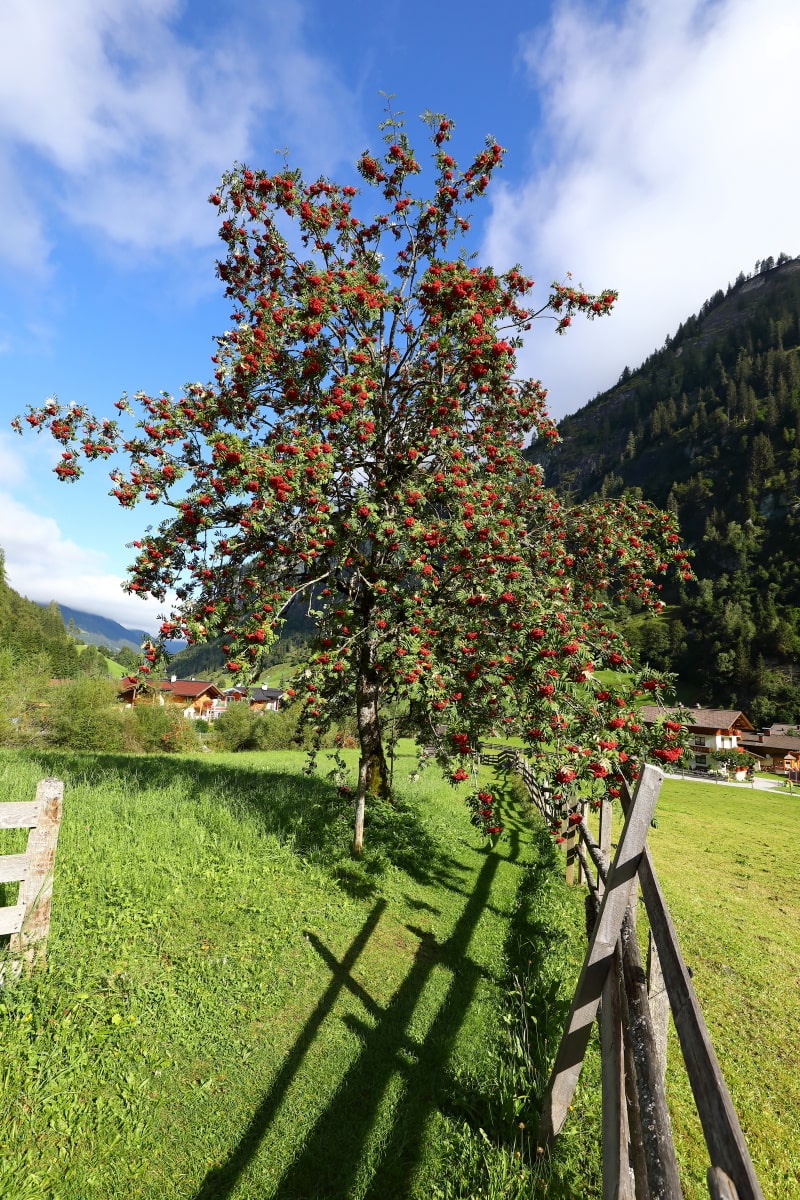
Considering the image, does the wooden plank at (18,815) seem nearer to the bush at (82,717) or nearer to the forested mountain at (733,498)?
the bush at (82,717)

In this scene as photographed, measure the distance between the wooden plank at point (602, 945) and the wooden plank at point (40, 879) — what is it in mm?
4687

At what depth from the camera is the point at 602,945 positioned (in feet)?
11.2

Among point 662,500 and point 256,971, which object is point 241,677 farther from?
point 662,500

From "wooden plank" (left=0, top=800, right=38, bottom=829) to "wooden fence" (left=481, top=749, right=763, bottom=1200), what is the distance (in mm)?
4982

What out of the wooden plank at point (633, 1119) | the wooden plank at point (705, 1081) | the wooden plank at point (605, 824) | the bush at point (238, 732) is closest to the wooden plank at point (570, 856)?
the wooden plank at point (605, 824)

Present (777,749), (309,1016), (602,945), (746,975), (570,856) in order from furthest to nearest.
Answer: (777,749) → (570,856) → (746,975) → (309,1016) → (602,945)

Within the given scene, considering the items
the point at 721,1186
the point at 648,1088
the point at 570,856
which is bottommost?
the point at 570,856

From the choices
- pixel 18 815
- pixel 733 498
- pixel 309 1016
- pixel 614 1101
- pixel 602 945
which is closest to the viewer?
pixel 614 1101

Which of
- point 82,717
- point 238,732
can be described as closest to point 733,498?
point 238,732

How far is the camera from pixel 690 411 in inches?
7156

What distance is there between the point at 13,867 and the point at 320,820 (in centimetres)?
576

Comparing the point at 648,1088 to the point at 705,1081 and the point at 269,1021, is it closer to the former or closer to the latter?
the point at 705,1081

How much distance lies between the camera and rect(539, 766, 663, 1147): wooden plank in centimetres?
332

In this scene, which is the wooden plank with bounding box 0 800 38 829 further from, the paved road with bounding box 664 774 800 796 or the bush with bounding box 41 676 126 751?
the paved road with bounding box 664 774 800 796
